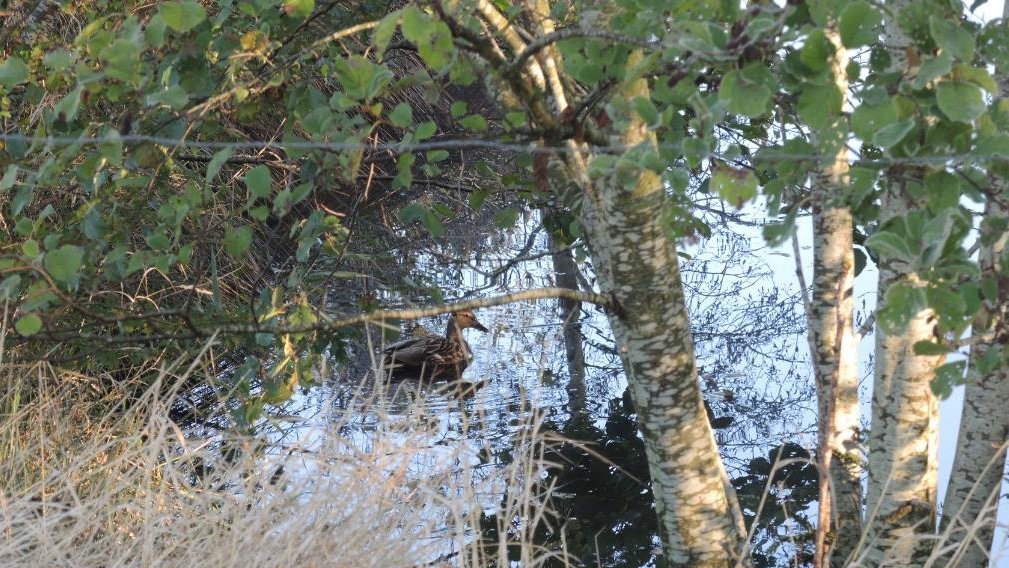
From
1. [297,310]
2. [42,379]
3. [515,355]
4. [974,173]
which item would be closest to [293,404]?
[515,355]

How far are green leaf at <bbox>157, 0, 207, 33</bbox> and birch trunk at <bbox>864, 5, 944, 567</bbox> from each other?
176cm

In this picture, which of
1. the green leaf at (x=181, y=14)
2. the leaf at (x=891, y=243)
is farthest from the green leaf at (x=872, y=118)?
the green leaf at (x=181, y=14)

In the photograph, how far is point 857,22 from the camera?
5.10ft

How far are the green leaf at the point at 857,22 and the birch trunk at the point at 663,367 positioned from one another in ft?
3.86

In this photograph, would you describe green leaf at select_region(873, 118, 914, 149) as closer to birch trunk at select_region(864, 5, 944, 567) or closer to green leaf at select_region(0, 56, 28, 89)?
birch trunk at select_region(864, 5, 944, 567)

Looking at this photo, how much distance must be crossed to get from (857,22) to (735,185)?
0.30 metres

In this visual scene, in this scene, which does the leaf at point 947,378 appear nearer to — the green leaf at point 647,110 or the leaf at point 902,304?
the leaf at point 902,304

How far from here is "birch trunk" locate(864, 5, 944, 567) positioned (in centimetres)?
291

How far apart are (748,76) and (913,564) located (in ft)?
6.63

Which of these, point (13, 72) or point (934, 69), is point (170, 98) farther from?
point (934, 69)

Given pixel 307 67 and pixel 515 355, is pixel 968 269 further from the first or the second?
pixel 515 355

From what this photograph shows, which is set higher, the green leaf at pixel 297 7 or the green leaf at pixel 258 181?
the green leaf at pixel 297 7

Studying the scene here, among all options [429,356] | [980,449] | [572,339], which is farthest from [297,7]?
[572,339]

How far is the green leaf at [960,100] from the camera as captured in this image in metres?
1.57
